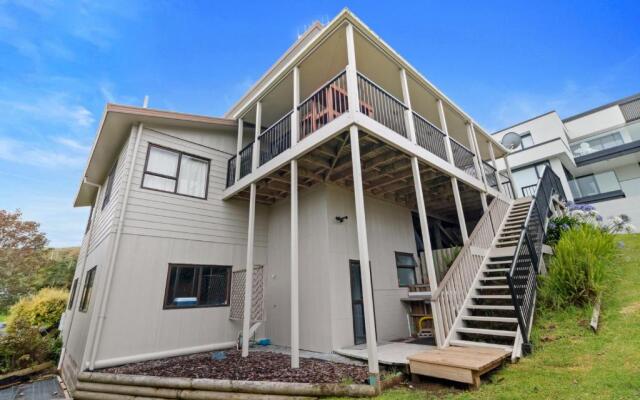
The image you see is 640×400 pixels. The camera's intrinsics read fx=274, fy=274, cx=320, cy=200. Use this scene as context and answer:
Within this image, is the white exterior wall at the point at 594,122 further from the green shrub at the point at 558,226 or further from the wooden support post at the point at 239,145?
the wooden support post at the point at 239,145

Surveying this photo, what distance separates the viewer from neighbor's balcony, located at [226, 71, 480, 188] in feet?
19.8

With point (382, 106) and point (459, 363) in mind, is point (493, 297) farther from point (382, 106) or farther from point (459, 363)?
point (382, 106)

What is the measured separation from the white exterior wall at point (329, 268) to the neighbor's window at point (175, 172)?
2427mm

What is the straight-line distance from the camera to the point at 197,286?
291 inches

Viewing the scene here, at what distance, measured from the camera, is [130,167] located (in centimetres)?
709

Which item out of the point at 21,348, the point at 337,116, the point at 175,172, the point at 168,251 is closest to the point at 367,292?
the point at 337,116

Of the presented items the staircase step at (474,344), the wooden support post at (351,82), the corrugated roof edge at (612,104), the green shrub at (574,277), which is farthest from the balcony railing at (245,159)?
the corrugated roof edge at (612,104)

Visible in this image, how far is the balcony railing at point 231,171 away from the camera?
28.5 feet

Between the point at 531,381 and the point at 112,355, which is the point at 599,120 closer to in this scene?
the point at 531,381


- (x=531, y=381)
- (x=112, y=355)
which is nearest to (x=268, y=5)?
(x=112, y=355)

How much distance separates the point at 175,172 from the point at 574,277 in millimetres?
9950

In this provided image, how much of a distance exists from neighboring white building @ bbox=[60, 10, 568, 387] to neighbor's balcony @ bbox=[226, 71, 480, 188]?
0.05 metres

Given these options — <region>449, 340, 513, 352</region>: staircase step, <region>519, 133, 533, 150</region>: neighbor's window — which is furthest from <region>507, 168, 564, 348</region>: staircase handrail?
<region>519, 133, 533, 150</region>: neighbor's window

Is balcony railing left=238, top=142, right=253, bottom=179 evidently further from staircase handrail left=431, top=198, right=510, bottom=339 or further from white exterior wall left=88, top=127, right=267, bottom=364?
staircase handrail left=431, top=198, right=510, bottom=339
